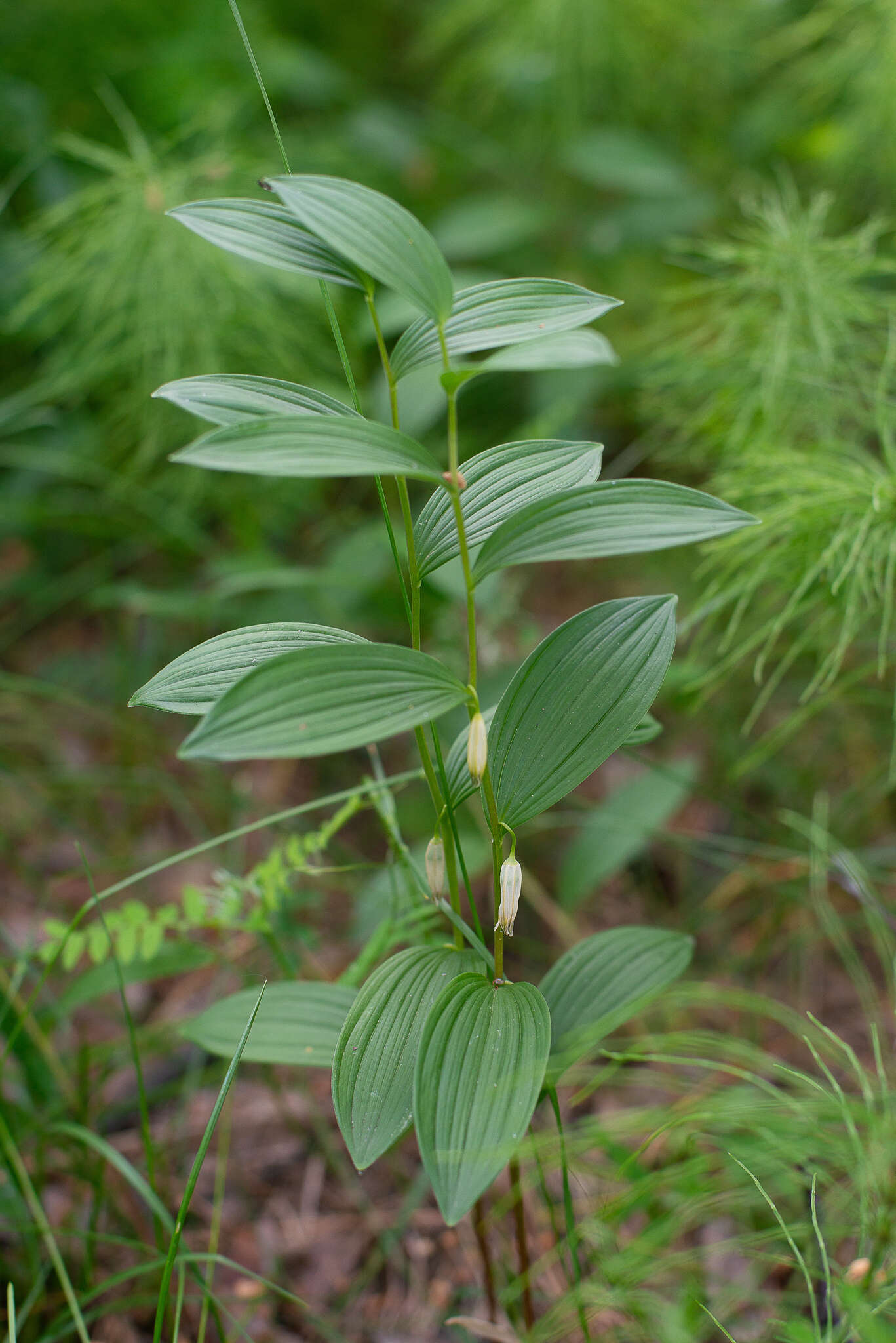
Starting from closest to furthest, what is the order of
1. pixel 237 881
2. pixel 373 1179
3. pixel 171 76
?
1. pixel 237 881
2. pixel 373 1179
3. pixel 171 76

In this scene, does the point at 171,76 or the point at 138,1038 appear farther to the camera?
the point at 171,76

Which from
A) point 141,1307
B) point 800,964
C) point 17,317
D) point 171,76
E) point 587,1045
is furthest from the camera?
point 171,76

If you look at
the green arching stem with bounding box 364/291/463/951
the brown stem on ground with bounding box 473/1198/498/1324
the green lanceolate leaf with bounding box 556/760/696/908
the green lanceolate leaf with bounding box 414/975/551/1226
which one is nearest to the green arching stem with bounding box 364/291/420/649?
the green arching stem with bounding box 364/291/463/951

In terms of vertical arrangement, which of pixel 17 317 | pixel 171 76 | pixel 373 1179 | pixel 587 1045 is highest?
pixel 171 76

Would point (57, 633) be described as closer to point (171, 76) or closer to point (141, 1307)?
point (171, 76)

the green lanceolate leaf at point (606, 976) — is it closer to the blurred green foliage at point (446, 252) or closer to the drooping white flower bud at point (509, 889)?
the drooping white flower bud at point (509, 889)

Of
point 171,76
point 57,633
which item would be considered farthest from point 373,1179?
point 171,76

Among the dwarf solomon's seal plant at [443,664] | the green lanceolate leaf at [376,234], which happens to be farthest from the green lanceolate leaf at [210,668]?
the green lanceolate leaf at [376,234]
